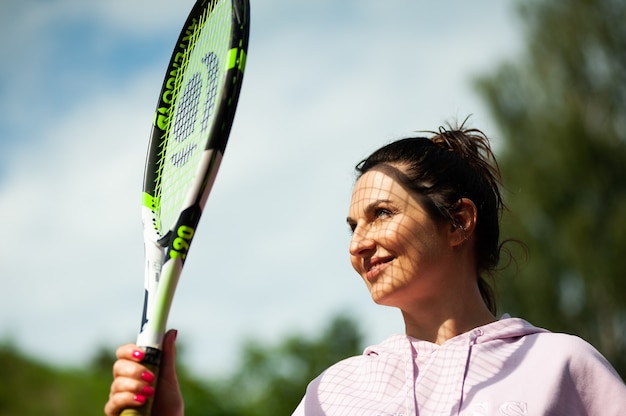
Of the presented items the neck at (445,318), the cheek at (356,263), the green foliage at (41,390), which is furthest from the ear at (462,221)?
the green foliage at (41,390)

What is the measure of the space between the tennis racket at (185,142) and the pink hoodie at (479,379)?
2.07ft

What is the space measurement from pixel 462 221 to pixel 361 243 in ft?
0.95

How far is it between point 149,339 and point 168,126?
0.66 metres

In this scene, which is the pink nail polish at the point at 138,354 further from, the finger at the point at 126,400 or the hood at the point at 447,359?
the hood at the point at 447,359

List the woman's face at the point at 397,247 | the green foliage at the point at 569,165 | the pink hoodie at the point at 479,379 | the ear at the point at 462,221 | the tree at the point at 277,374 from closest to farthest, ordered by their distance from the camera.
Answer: the pink hoodie at the point at 479,379
the woman's face at the point at 397,247
the ear at the point at 462,221
the green foliage at the point at 569,165
the tree at the point at 277,374

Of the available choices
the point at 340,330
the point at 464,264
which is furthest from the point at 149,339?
the point at 340,330

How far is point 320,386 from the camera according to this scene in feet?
7.27

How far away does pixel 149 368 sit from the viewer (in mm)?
1562

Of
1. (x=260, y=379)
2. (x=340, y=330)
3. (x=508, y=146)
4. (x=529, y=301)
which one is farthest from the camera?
(x=340, y=330)

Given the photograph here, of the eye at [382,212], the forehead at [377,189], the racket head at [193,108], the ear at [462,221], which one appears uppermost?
the racket head at [193,108]

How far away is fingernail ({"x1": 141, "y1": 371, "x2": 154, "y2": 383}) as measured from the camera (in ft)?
5.06

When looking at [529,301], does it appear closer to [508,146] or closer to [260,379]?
[508,146]

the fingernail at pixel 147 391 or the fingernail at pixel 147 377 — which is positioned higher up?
the fingernail at pixel 147 377

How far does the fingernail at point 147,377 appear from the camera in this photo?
1.54m
